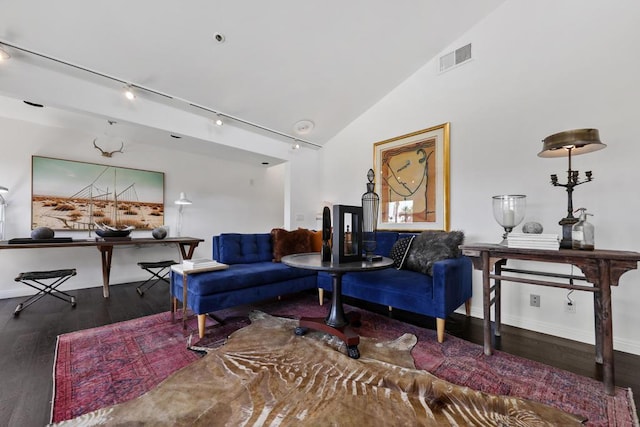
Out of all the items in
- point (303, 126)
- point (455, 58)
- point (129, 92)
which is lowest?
point (129, 92)

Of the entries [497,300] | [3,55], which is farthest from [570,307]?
[3,55]

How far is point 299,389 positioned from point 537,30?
3671mm

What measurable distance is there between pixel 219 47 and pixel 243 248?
219 centimetres

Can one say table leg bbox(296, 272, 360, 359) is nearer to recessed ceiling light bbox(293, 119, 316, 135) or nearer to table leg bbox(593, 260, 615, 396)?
table leg bbox(593, 260, 615, 396)

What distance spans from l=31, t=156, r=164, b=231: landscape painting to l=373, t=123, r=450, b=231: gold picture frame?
145 inches

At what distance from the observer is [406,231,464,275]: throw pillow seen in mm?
2570

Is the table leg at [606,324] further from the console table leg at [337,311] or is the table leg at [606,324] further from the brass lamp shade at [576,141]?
the console table leg at [337,311]

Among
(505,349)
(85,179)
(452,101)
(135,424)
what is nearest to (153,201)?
(85,179)

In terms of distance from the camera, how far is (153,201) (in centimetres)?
429

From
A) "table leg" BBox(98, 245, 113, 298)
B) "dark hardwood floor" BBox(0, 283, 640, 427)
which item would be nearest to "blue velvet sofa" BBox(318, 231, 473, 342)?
"dark hardwood floor" BBox(0, 283, 640, 427)

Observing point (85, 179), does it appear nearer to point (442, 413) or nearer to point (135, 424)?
point (135, 424)

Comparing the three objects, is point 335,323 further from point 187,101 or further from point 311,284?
point 187,101

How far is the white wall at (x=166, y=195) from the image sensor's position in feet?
10.9

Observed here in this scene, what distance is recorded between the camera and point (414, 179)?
11.1 feet
